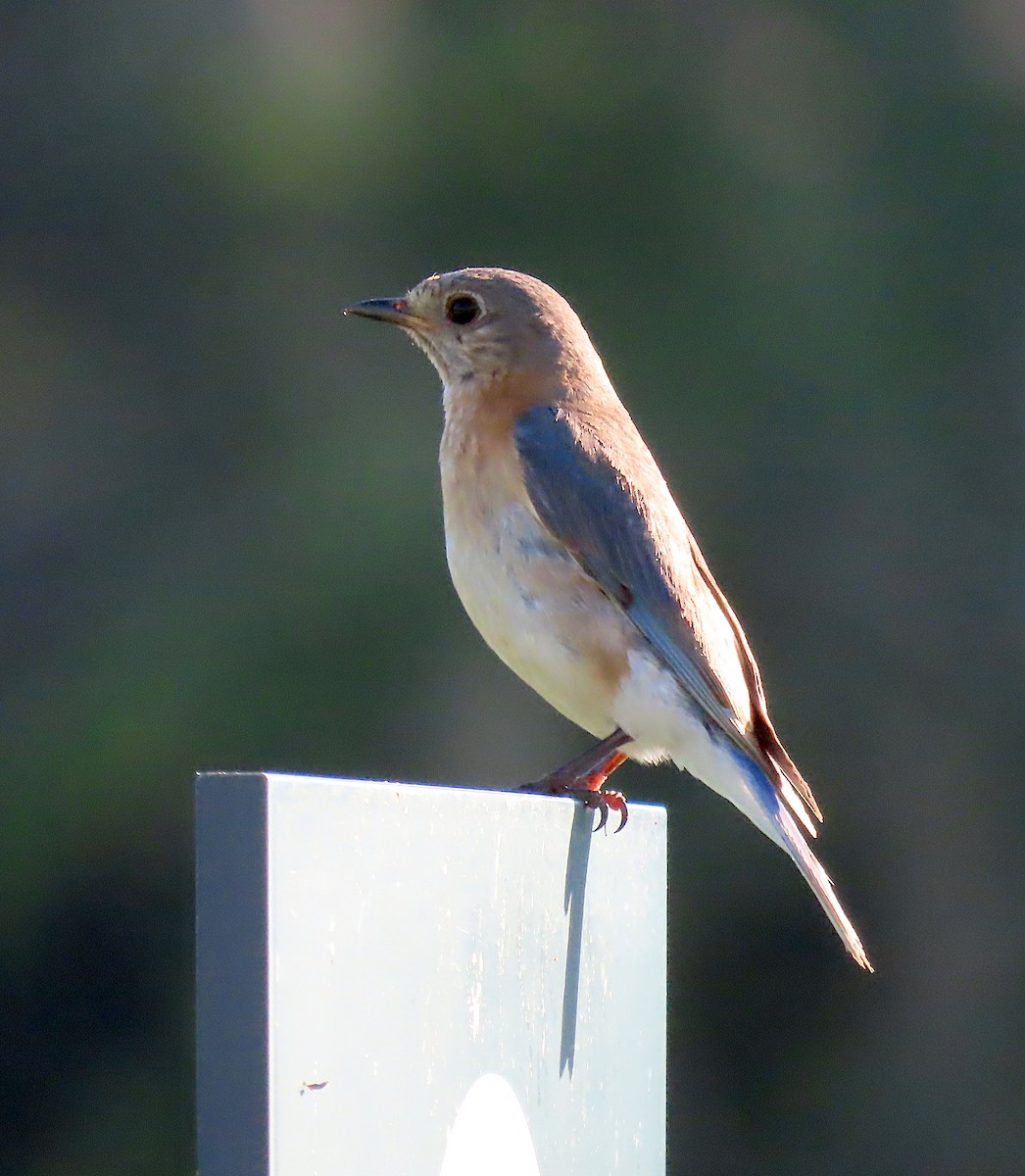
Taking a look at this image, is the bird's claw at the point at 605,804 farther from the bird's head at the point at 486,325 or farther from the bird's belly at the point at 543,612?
the bird's head at the point at 486,325

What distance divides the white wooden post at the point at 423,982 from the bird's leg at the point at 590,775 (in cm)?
26

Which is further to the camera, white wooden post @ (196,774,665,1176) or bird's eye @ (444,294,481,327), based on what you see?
bird's eye @ (444,294,481,327)

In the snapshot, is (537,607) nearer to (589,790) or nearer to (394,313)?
(589,790)

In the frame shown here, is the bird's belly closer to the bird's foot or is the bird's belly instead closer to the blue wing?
the blue wing

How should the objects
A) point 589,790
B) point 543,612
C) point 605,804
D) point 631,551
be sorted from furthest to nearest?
point 631,551, point 543,612, point 589,790, point 605,804

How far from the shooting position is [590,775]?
425 cm

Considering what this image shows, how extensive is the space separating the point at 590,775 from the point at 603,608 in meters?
0.35

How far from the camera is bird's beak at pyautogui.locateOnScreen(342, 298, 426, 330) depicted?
16.0 ft

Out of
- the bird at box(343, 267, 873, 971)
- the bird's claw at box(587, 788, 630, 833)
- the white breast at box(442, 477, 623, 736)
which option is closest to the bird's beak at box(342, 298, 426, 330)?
the bird at box(343, 267, 873, 971)

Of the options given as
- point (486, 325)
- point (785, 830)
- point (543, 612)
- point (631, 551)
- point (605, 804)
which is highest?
point (486, 325)

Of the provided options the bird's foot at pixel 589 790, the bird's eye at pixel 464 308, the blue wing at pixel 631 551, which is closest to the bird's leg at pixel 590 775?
the bird's foot at pixel 589 790

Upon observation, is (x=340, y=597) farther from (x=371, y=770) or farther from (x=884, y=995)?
(x=884, y=995)

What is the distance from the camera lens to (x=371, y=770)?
11.1 meters

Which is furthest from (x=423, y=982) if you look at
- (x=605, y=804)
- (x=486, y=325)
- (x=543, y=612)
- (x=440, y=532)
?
(x=440, y=532)
